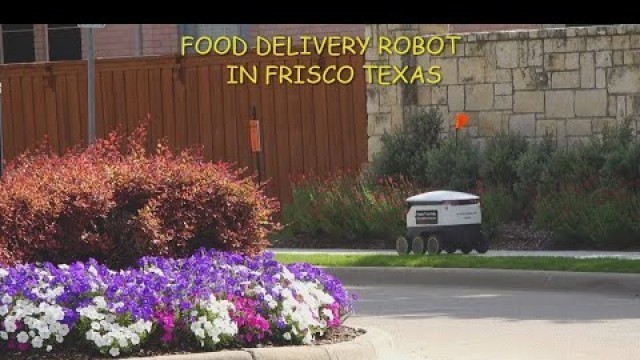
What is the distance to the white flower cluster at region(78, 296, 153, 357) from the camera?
753cm

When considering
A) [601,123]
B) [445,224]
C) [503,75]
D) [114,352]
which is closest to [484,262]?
[445,224]

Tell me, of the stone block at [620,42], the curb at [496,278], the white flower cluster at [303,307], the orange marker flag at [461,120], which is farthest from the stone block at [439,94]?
the white flower cluster at [303,307]

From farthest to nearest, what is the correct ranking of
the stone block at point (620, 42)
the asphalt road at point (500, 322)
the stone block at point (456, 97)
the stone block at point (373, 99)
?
the stone block at point (373, 99), the stone block at point (456, 97), the stone block at point (620, 42), the asphalt road at point (500, 322)

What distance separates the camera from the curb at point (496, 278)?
13.2 meters

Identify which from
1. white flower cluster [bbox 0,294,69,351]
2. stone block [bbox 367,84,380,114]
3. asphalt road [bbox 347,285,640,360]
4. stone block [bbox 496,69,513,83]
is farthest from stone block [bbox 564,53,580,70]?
white flower cluster [bbox 0,294,69,351]

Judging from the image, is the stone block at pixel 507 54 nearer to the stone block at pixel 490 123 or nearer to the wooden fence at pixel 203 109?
A: the stone block at pixel 490 123

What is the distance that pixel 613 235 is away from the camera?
669 inches

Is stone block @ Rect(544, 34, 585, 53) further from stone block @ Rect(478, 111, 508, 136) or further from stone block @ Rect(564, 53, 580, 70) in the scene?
stone block @ Rect(478, 111, 508, 136)

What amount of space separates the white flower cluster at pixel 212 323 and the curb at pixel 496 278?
607 cm

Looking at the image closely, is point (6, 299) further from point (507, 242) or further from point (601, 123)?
point (601, 123)

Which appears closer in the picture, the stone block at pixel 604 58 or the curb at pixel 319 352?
the curb at pixel 319 352

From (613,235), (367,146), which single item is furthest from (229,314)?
(367,146)

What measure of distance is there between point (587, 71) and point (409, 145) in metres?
2.77

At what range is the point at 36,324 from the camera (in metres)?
7.62
